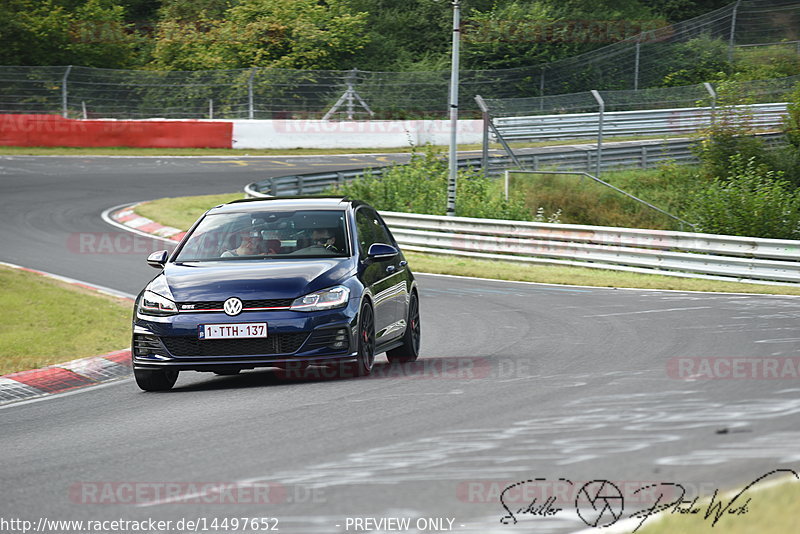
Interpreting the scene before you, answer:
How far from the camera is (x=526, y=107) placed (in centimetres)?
3109

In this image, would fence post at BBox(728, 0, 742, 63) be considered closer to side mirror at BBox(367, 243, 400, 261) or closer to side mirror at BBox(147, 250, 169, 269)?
side mirror at BBox(367, 243, 400, 261)

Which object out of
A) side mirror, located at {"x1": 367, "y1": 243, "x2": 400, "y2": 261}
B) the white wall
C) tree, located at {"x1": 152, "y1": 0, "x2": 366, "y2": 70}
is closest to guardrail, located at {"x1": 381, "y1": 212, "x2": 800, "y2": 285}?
side mirror, located at {"x1": 367, "y1": 243, "x2": 400, "y2": 261}

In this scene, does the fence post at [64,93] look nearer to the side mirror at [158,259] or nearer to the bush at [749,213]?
the bush at [749,213]

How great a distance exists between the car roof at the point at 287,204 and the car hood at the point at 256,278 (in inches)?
36.6

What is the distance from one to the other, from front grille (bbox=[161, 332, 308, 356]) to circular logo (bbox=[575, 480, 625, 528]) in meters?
4.02

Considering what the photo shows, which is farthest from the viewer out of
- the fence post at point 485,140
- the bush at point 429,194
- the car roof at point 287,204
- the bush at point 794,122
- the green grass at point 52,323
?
the bush at point 794,122

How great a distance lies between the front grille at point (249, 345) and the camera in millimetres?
9258

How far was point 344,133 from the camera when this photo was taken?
148 ft

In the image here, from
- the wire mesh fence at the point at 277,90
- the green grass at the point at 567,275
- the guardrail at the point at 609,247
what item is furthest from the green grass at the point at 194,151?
the green grass at the point at 567,275

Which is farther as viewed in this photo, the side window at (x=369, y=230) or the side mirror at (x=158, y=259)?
the side window at (x=369, y=230)

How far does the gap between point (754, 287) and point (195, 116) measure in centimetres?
2859

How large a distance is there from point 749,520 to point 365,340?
532 centimetres

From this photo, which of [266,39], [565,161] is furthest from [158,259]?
[266,39]

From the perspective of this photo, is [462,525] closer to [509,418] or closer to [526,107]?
[509,418]
